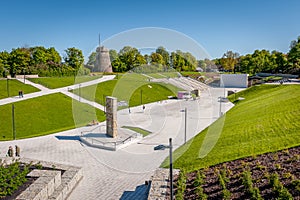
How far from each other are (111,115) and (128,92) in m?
15.3

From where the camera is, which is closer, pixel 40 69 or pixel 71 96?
pixel 71 96

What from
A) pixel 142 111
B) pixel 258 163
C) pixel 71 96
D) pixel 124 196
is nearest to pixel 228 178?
pixel 258 163

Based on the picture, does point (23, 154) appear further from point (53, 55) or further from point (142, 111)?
point (53, 55)

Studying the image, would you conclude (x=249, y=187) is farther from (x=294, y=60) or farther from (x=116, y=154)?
(x=294, y=60)

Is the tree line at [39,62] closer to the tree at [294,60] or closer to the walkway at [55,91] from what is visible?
the walkway at [55,91]

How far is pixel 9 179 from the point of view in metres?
10.9

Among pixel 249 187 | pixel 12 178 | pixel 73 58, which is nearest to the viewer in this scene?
pixel 249 187

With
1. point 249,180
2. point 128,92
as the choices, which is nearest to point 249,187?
point 249,180

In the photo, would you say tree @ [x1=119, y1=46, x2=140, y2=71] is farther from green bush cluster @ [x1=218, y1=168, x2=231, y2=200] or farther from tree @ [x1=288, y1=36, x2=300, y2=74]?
tree @ [x1=288, y1=36, x2=300, y2=74]

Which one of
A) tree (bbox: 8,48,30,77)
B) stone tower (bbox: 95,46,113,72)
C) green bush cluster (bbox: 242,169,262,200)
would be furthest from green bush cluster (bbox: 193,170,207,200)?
tree (bbox: 8,48,30,77)

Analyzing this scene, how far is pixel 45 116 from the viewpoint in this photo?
26812 mm

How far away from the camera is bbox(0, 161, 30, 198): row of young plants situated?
10141 millimetres

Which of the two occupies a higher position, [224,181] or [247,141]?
[247,141]

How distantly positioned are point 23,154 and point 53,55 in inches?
1911
